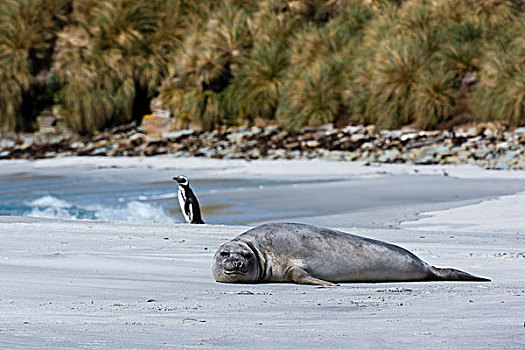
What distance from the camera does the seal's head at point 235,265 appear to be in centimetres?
373

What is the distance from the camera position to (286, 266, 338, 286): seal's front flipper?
3.73 meters

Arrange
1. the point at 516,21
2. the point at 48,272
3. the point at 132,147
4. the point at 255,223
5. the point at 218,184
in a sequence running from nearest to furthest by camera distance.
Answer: the point at 48,272 < the point at 255,223 < the point at 218,184 < the point at 516,21 < the point at 132,147

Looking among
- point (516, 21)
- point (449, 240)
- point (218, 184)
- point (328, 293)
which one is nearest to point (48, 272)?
point (328, 293)

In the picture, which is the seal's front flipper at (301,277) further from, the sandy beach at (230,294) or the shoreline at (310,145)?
the shoreline at (310,145)

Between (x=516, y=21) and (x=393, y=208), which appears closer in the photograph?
(x=393, y=208)

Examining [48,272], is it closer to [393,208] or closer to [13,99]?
[393,208]

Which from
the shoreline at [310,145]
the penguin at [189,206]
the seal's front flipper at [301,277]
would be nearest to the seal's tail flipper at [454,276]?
the seal's front flipper at [301,277]

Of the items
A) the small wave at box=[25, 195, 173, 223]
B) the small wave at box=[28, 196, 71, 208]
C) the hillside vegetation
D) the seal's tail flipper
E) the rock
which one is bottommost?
the small wave at box=[28, 196, 71, 208]

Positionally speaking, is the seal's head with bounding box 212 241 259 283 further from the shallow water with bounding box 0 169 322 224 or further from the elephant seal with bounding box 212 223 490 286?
the shallow water with bounding box 0 169 322 224

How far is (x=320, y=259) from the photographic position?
3988 millimetres

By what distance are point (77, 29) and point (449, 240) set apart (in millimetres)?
19706

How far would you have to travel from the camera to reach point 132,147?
18.8 meters

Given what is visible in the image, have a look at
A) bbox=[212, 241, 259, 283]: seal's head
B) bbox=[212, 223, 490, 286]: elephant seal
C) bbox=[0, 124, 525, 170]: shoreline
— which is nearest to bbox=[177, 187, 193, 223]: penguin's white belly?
bbox=[212, 223, 490, 286]: elephant seal

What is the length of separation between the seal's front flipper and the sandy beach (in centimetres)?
5
